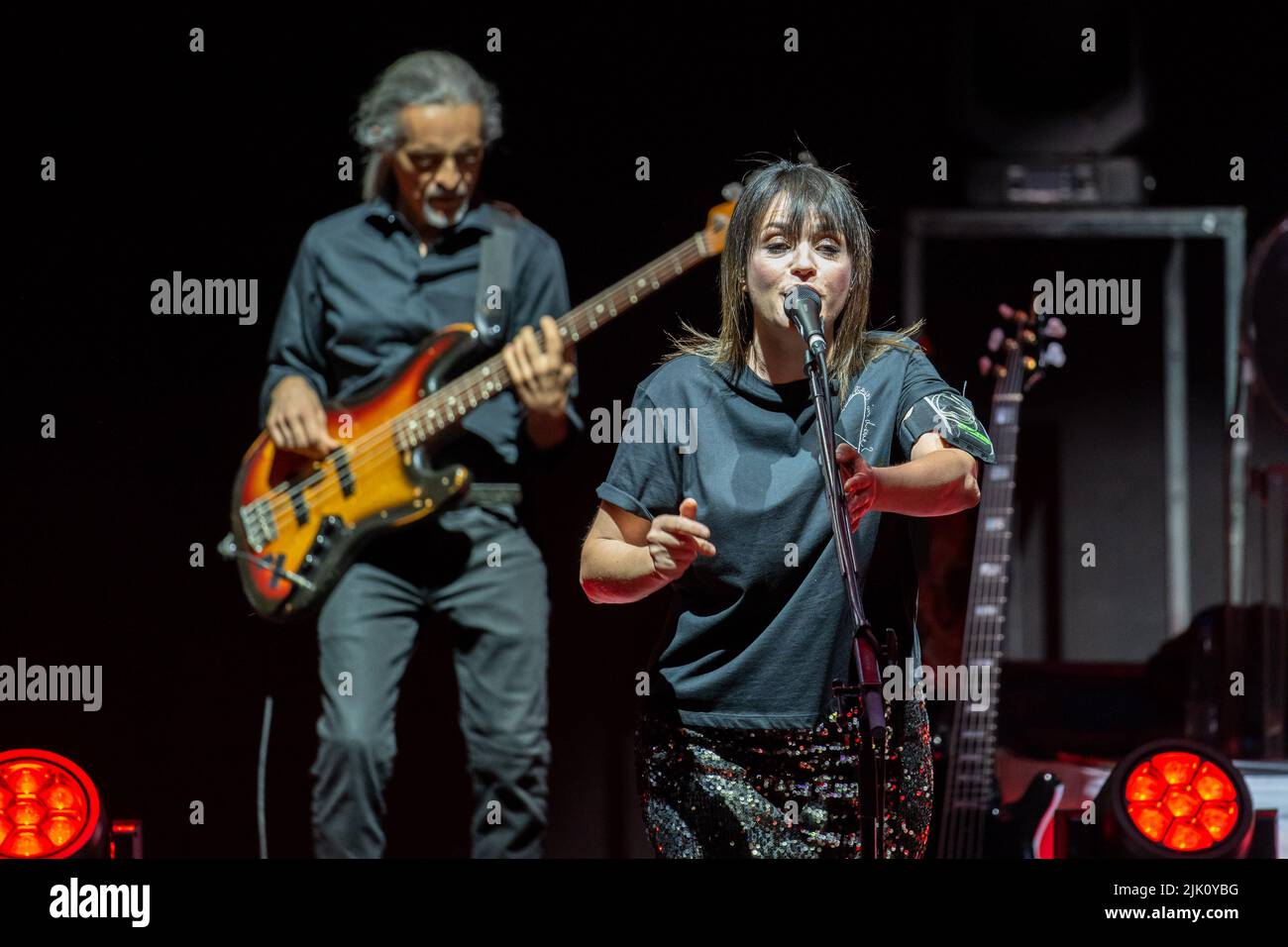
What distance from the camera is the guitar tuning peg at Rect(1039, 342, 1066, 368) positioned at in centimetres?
319

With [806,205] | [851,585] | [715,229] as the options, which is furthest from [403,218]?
[851,585]

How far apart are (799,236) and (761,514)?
1.51 feet

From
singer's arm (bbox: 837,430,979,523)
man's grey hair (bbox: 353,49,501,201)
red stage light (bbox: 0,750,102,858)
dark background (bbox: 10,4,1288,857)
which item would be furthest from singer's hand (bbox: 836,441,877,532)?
red stage light (bbox: 0,750,102,858)

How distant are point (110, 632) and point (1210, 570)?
2426 millimetres

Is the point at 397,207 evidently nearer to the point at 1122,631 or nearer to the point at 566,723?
the point at 566,723

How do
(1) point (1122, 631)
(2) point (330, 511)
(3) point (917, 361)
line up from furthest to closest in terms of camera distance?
(1) point (1122, 631), (2) point (330, 511), (3) point (917, 361)

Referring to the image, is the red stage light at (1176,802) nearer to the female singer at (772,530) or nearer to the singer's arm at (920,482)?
the female singer at (772,530)

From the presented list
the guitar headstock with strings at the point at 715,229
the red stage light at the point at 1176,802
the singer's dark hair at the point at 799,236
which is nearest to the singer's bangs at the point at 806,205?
the singer's dark hair at the point at 799,236

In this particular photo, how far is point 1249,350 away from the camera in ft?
10.9

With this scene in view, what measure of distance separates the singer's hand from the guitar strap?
4.01ft

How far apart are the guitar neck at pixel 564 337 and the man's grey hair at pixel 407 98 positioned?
44 cm

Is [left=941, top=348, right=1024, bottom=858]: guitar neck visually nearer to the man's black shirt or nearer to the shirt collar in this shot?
the man's black shirt

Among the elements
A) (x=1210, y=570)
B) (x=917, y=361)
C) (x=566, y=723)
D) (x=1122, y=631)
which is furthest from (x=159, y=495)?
(x=1210, y=570)

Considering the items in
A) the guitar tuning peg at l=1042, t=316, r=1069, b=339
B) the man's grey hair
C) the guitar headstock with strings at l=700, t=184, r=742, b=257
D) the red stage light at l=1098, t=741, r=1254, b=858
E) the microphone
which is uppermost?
the man's grey hair
